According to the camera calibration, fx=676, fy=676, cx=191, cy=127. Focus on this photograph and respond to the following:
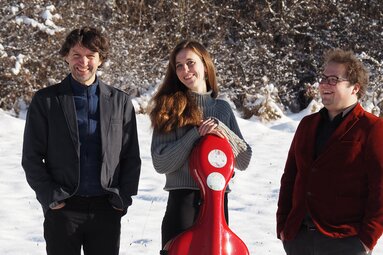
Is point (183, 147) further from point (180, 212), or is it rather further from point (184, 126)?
point (180, 212)

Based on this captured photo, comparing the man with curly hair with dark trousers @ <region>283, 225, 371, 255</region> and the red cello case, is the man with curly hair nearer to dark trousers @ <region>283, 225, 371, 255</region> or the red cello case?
the red cello case

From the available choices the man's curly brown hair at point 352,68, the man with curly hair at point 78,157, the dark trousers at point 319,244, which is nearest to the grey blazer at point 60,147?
the man with curly hair at point 78,157

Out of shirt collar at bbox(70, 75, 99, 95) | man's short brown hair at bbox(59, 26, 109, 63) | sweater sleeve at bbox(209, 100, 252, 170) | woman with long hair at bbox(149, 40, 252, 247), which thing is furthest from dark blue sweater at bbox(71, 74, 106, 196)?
sweater sleeve at bbox(209, 100, 252, 170)

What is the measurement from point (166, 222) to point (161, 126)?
47 cm

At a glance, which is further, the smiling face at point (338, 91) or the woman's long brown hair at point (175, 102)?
the woman's long brown hair at point (175, 102)

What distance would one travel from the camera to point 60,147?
3160 millimetres

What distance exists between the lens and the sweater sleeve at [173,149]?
3.25 metres

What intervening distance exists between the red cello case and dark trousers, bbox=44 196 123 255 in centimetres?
30

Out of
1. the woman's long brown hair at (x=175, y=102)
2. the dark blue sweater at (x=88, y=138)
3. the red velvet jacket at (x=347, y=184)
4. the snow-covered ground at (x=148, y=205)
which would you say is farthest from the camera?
the snow-covered ground at (x=148, y=205)

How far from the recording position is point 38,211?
586 cm

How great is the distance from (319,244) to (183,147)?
2.58 feet

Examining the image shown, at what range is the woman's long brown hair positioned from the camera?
10.9ft

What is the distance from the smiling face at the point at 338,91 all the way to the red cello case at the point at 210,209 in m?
0.55

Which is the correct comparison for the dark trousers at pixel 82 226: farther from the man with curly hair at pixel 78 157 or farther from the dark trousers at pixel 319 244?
the dark trousers at pixel 319 244
